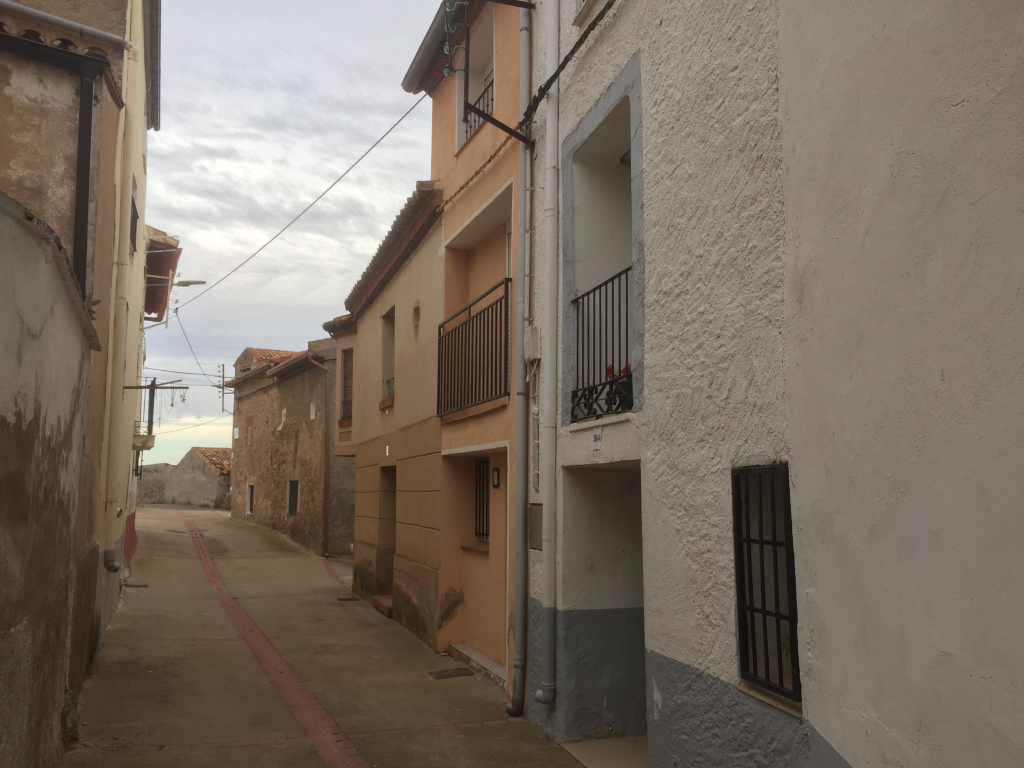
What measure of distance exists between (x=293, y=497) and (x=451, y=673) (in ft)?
49.0

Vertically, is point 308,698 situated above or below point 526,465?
below

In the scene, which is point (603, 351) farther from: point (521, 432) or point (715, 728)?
point (715, 728)

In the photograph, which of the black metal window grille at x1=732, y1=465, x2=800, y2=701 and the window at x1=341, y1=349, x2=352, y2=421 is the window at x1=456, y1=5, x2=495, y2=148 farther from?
the window at x1=341, y1=349, x2=352, y2=421

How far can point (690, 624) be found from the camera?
5.25m

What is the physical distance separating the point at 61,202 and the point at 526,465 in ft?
14.8

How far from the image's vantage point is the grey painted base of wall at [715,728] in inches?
165

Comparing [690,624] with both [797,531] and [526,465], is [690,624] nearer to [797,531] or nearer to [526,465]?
[797,531]

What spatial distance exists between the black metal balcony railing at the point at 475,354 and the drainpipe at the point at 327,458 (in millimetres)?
10890

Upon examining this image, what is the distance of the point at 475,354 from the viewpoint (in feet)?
31.2

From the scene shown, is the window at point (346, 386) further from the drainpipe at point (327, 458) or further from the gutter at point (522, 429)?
the gutter at point (522, 429)

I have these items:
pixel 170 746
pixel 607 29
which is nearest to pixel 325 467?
pixel 170 746

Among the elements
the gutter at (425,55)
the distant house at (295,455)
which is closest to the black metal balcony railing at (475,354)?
the gutter at (425,55)

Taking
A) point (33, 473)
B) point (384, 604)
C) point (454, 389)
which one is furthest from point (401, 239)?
point (33, 473)

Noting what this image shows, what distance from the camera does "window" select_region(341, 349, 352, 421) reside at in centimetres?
1912
